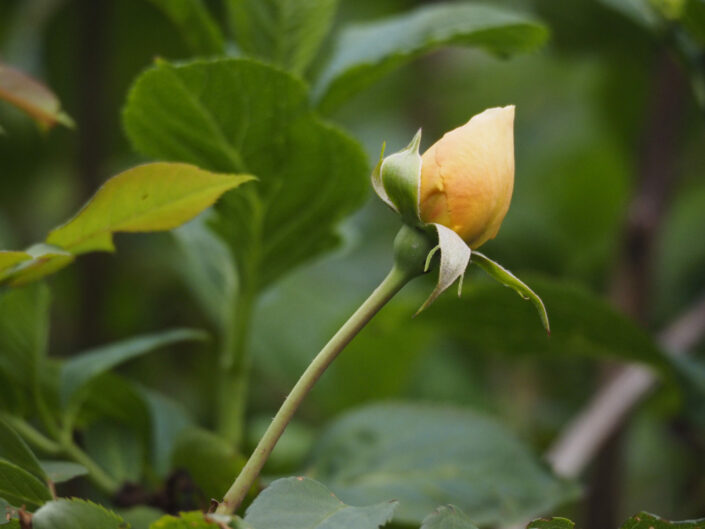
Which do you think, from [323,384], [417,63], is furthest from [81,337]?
[417,63]

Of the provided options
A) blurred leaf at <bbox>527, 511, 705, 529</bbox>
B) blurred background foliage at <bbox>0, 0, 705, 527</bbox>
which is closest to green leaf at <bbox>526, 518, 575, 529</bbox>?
blurred leaf at <bbox>527, 511, 705, 529</bbox>

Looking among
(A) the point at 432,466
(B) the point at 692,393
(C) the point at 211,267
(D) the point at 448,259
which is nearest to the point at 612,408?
(B) the point at 692,393

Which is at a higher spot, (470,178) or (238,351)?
(470,178)

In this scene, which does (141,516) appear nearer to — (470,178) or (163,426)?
(163,426)

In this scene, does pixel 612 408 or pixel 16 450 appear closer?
pixel 16 450

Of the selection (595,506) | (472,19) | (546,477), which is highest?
(472,19)

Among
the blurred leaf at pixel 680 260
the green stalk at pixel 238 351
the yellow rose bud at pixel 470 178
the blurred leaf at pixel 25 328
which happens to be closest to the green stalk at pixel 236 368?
the green stalk at pixel 238 351

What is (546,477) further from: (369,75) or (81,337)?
(81,337)

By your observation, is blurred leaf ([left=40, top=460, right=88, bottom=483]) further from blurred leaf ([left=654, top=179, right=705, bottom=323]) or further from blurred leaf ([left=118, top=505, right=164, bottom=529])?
blurred leaf ([left=654, top=179, right=705, bottom=323])
